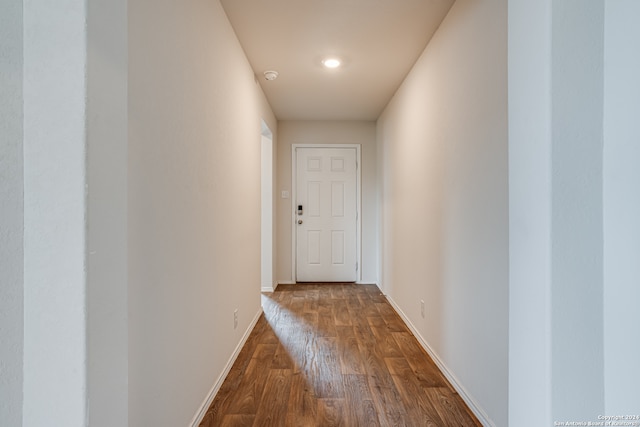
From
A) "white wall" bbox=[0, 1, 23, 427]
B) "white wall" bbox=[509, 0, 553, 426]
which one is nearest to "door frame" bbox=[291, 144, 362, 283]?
"white wall" bbox=[509, 0, 553, 426]

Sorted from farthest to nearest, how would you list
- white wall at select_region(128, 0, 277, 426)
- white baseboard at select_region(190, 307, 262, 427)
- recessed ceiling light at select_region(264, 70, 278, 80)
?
1. recessed ceiling light at select_region(264, 70, 278, 80)
2. white baseboard at select_region(190, 307, 262, 427)
3. white wall at select_region(128, 0, 277, 426)

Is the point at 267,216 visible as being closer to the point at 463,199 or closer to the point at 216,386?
the point at 216,386

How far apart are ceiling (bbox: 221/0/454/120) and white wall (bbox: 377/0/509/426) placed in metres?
0.20

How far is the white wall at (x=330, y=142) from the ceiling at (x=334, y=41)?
3.09 ft

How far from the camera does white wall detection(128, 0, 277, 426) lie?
109cm

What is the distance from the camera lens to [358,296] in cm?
404

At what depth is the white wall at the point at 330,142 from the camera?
15.3 ft

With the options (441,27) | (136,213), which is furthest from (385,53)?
(136,213)

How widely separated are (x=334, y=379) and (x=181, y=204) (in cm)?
140

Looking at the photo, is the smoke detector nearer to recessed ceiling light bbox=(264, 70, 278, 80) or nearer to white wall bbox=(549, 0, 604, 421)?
recessed ceiling light bbox=(264, 70, 278, 80)

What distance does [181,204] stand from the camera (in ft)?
4.75

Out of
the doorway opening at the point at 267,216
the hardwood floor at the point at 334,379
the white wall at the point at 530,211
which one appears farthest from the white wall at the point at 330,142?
the white wall at the point at 530,211

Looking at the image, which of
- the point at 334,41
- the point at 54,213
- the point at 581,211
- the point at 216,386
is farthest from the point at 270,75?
the point at 581,211

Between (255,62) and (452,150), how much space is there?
1849 millimetres
